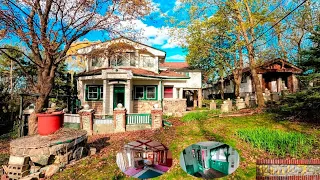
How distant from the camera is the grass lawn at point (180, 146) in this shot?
5.90 metres

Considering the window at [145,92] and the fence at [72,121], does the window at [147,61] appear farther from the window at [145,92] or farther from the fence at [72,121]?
the fence at [72,121]

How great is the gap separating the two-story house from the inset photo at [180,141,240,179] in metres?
13.6

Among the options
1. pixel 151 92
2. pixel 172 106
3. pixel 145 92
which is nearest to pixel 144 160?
pixel 145 92

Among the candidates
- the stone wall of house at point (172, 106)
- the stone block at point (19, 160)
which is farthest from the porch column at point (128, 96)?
the stone block at point (19, 160)

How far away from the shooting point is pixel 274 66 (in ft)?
78.6

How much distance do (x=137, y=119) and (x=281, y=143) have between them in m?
8.12

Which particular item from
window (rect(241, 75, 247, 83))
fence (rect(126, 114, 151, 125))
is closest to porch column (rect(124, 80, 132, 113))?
fence (rect(126, 114, 151, 125))

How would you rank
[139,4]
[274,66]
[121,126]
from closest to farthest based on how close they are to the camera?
[139,4], [121,126], [274,66]

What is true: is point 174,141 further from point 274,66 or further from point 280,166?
point 274,66

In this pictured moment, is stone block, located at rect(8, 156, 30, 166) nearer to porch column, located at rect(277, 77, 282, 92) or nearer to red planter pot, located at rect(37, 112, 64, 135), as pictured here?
red planter pot, located at rect(37, 112, 64, 135)

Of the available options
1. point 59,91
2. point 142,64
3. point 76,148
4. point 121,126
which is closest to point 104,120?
point 121,126

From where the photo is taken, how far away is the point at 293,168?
5164 mm

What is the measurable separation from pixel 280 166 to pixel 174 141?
4.64m

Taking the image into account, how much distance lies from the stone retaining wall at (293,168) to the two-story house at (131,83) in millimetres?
12518
